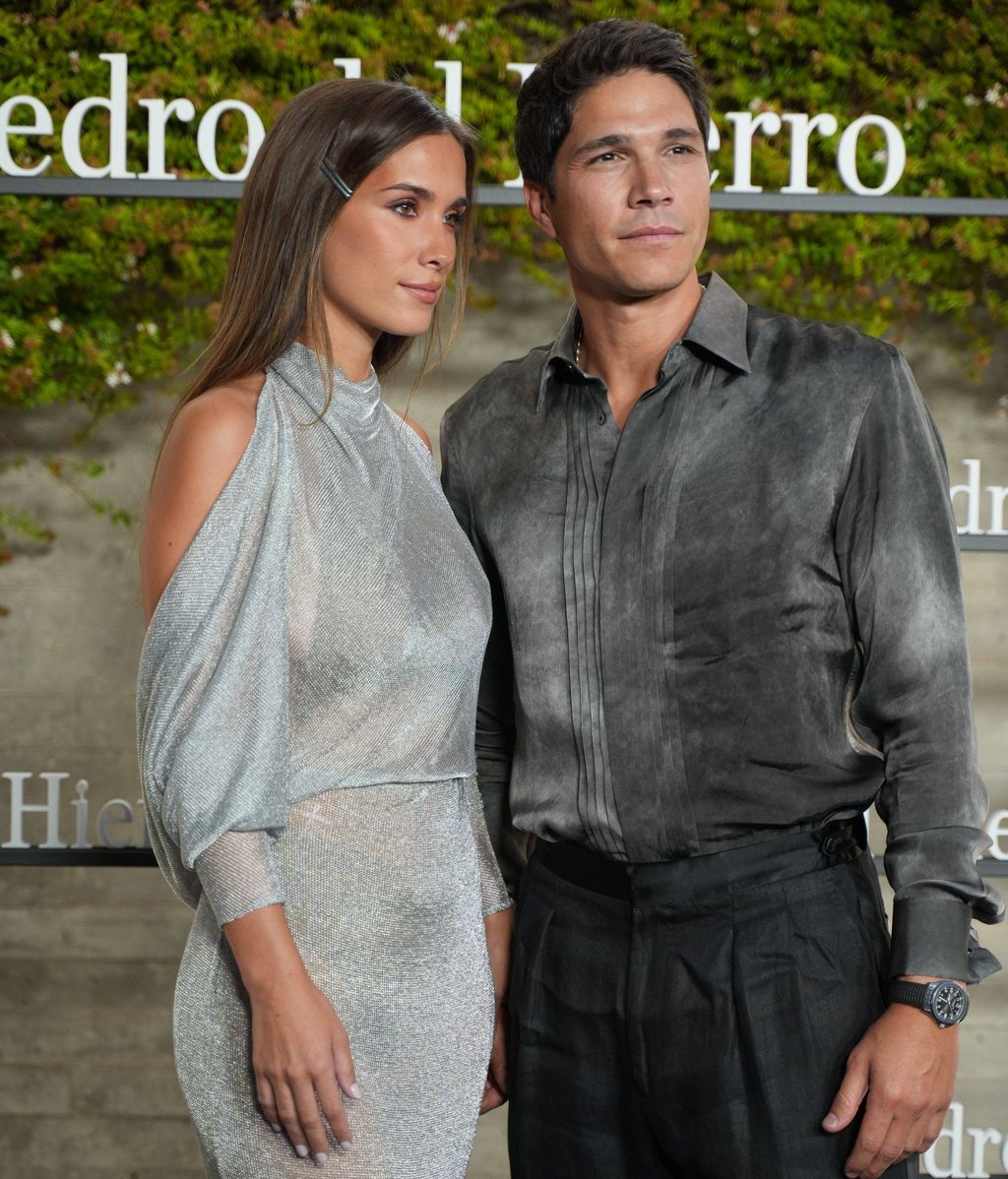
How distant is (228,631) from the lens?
154 cm

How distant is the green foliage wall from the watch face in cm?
216

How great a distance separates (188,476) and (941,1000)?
3.28 ft

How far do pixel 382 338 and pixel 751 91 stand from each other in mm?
1782

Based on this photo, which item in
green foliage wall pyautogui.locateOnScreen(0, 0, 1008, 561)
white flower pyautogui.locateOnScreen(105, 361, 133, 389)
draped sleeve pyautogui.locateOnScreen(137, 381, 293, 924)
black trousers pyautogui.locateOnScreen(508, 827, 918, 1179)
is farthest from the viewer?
white flower pyautogui.locateOnScreen(105, 361, 133, 389)

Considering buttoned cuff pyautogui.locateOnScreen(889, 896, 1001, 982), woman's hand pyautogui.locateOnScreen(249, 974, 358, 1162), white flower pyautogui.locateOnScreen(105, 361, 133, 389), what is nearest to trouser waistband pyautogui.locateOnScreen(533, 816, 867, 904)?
buttoned cuff pyautogui.locateOnScreen(889, 896, 1001, 982)

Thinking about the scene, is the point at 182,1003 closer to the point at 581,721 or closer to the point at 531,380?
the point at 581,721

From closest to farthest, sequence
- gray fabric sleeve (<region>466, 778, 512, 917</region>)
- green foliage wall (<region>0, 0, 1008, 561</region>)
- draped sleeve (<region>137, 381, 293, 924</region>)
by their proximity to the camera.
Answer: draped sleeve (<region>137, 381, 293, 924</region>), gray fabric sleeve (<region>466, 778, 512, 917</region>), green foliage wall (<region>0, 0, 1008, 561</region>)

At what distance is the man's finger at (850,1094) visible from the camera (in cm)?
159

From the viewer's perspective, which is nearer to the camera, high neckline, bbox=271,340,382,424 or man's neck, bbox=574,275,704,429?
high neckline, bbox=271,340,382,424

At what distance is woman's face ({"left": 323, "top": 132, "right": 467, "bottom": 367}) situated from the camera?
1.74 metres

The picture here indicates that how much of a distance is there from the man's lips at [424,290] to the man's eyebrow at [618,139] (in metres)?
0.26

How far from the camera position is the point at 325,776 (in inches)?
63.4

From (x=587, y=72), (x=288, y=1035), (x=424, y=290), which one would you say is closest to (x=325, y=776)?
(x=288, y=1035)

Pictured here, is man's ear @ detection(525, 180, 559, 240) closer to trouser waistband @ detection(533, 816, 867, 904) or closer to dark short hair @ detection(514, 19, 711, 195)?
dark short hair @ detection(514, 19, 711, 195)
